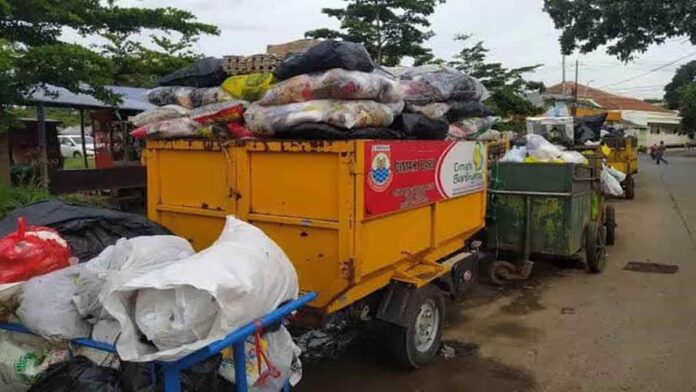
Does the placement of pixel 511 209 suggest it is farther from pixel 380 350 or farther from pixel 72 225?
pixel 72 225

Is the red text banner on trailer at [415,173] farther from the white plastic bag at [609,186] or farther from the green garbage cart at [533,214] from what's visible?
the white plastic bag at [609,186]

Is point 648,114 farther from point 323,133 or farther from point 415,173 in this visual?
point 323,133

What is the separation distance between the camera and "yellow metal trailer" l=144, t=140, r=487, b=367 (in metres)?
3.47

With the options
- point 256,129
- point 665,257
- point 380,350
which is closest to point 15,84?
point 256,129

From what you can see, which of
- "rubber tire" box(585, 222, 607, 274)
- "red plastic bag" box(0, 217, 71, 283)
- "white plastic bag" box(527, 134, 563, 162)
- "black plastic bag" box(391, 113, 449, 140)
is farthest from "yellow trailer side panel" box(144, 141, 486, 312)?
"rubber tire" box(585, 222, 607, 274)

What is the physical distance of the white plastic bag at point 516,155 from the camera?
24.4ft

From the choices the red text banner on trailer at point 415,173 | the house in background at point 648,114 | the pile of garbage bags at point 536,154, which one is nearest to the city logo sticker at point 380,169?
the red text banner on trailer at point 415,173

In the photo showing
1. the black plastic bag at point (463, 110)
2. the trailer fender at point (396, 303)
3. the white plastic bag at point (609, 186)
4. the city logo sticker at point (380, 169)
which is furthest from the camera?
the white plastic bag at point (609, 186)

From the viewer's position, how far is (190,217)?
13.8 ft

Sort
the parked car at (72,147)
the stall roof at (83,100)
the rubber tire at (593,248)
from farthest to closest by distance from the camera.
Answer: the parked car at (72,147) → the stall roof at (83,100) → the rubber tire at (593,248)

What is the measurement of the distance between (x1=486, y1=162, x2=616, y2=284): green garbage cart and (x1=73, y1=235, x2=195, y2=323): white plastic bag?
489 cm

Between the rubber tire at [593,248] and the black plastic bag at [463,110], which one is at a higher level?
the black plastic bag at [463,110]

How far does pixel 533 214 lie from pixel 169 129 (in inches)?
176

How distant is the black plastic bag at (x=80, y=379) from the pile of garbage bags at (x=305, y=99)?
1.81 metres
